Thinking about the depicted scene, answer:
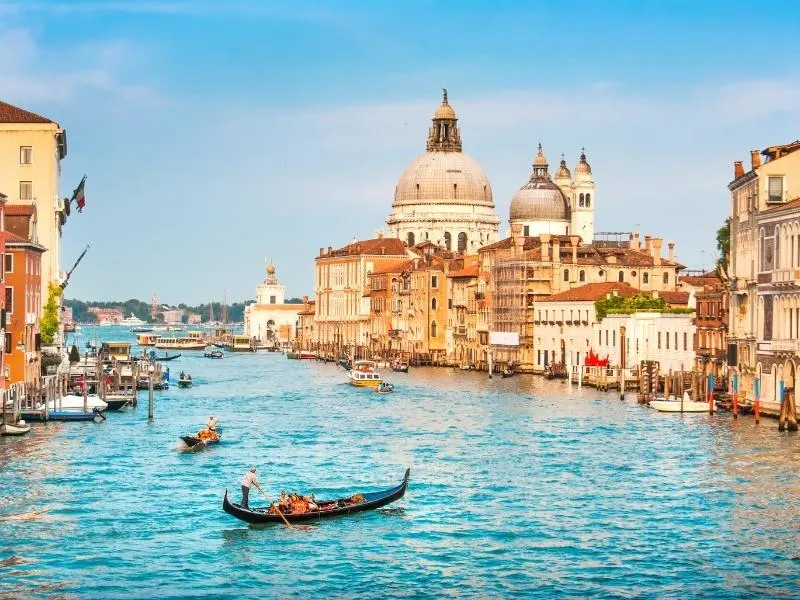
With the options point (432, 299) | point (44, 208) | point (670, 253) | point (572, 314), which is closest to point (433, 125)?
point (432, 299)

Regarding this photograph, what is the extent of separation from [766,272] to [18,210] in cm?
2429

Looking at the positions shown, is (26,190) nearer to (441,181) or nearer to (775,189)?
(775,189)

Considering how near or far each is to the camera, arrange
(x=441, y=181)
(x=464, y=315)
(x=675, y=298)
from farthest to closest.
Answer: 1. (x=441, y=181)
2. (x=464, y=315)
3. (x=675, y=298)

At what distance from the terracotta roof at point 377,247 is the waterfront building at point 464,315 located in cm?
2441

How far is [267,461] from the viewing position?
140ft

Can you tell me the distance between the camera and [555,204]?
458ft

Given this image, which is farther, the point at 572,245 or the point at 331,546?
the point at 572,245

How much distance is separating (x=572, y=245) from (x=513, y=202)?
138ft

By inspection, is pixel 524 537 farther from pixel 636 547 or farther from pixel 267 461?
pixel 267 461

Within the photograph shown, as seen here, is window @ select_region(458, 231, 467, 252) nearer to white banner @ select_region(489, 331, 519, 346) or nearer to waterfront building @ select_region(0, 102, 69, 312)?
white banner @ select_region(489, 331, 519, 346)

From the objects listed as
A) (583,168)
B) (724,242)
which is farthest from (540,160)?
(724,242)

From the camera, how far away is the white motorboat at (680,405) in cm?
5609

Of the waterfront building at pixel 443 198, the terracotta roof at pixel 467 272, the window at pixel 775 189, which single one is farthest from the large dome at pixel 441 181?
the window at pixel 775 189

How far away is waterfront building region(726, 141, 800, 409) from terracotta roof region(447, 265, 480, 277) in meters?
57.2
